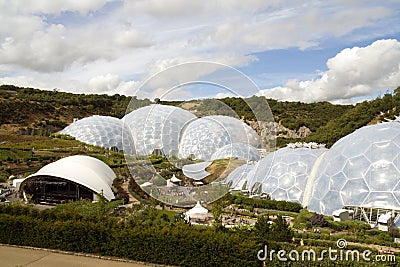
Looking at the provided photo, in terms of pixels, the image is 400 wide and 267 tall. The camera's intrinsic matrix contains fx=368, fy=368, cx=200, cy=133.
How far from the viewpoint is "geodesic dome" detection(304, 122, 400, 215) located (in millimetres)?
16516

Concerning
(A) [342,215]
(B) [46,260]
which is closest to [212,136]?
(A) [342,215]

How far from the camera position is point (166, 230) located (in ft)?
36.9

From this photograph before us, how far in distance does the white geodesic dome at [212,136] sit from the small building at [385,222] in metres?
6.83

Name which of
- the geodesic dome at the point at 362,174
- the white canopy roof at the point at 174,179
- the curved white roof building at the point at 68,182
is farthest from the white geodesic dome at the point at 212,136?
the curved white roof building at the point at 68,182

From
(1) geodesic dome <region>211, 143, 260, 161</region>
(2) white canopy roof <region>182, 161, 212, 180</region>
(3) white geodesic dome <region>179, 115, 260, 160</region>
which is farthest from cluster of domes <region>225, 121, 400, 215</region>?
(3) white geodesic dome <region>179, 115, 260, 160</region>

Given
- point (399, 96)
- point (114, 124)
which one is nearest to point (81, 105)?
point (114, 124)

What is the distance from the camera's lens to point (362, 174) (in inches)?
683

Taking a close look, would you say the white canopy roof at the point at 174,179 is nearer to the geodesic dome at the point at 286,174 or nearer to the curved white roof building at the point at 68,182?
the geodesic dome at the point at 286,174

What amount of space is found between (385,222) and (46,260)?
13.1 metres

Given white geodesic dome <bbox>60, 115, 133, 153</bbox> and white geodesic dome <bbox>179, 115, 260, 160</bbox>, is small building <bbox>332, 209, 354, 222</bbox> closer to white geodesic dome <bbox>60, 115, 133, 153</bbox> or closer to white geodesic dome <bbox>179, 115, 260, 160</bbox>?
white geodesic dome <bbox>179, 115, 260, 160</bbox>

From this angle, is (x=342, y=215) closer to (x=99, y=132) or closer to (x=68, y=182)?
(x=68, y=182)

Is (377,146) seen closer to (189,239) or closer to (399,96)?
(189,239)

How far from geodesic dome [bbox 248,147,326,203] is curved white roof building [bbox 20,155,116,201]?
883cm

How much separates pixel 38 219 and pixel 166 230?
15.8ft
